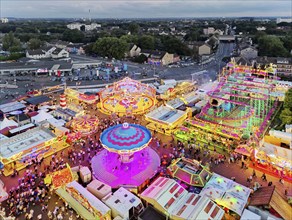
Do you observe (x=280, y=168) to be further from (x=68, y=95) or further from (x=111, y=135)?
(x=68, y=95)

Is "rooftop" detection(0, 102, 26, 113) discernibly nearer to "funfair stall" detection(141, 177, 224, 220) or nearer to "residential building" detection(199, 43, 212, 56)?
"funfair stall" detection(141, 177, 224, 220)

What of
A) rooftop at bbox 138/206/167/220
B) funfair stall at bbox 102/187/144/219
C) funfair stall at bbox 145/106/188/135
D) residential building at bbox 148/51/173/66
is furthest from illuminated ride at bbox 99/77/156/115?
residential building at bbox 148/51/173/66

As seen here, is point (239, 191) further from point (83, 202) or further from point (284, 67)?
A: point (284, 67)

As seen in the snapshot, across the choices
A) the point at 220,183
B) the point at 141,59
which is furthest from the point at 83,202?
the point at 141,59

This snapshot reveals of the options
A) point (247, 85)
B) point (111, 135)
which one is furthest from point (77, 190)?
point (247, 85)

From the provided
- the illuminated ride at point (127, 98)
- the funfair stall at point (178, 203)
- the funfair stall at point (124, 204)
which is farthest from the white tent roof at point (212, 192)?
the illuminated ride at point (127, 98)

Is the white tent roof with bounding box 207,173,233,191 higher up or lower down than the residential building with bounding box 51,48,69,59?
lower down

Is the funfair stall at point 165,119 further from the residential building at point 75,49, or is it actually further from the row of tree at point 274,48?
the residential building at point 75,49
